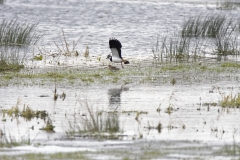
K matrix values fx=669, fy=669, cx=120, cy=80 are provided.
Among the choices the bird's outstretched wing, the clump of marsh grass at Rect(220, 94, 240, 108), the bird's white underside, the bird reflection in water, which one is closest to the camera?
the clump of marsh grass at Rect(220, 94, 240, 108)

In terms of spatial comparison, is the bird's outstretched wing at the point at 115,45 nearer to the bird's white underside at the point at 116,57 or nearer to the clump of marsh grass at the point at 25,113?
the bird's white underside at the point at 116,57

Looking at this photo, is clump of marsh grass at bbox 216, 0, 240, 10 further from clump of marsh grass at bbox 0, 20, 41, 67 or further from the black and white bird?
the black and white bird

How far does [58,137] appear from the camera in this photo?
1016 centimetres

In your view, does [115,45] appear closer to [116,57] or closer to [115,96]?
[116,57]

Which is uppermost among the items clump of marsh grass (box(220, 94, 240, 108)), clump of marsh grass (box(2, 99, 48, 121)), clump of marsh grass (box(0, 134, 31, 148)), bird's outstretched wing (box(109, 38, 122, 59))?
bird's outstretched wing (box(109, 38, 122, 59))

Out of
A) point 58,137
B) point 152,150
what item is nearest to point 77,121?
point 58,137

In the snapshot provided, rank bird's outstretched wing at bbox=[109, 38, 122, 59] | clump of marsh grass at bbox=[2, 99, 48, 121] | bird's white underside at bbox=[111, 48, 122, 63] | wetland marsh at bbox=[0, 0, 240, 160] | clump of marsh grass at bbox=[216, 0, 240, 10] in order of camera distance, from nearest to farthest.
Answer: wetland marsh at bbox=[0, 0, 240, 160]
clump of marsh grass at bbox=[2, 99, 48, 121]
bird's outstretched wing at bbox=[109, 38, 122, 59]
bird's white underside at bbox=[111, 48, 122, 63]
clump of marsh grass at bbox=[216, 0, 240, 10]

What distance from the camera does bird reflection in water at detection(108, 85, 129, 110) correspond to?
44.6 ft

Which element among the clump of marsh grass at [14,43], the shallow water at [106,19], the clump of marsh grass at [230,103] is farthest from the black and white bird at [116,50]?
the clump of marsh grass at [230,103]

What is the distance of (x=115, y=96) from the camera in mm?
14789

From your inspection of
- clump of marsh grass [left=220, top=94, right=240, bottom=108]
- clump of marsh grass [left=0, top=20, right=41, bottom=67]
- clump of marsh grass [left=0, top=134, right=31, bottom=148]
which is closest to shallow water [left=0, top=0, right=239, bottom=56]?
clump of marsh grass [left=0, top=20, right=41, bottom=67]

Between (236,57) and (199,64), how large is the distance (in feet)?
7.95

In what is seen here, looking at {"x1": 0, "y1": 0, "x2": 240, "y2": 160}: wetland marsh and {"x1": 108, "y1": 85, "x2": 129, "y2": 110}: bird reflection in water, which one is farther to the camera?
{"x1": 108, "y1": 85, "x2": 129, "y2": 110}: bird reflection in water

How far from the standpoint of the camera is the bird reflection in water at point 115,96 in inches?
535
